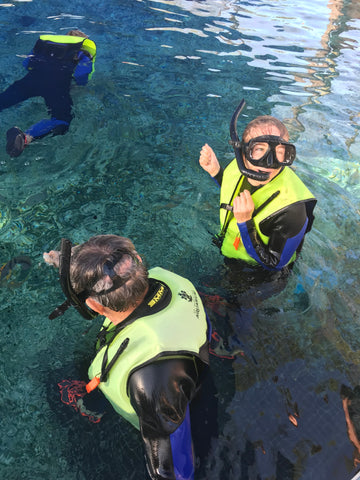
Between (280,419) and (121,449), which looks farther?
(280,419)

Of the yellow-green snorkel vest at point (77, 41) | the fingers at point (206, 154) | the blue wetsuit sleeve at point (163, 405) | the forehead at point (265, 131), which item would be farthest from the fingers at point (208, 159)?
the yellow-green snorkel vest at point (77, 41)

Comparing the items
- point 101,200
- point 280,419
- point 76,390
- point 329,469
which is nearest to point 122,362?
point 76,390

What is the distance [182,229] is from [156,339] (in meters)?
2.83

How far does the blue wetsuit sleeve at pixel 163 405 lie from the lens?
1690 millimetres

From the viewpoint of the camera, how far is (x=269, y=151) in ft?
9.22

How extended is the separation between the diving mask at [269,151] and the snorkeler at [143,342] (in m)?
1.42

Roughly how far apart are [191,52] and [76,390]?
30.9 feet

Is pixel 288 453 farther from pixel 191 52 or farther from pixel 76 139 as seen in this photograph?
pixel 191 52

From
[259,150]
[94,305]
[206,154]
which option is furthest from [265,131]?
[94,305]

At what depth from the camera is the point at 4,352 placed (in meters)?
3.07

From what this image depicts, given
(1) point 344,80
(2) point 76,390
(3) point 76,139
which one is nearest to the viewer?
(2) point 76,390

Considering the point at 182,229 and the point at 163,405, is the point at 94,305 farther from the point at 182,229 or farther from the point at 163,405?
the point at 182,229

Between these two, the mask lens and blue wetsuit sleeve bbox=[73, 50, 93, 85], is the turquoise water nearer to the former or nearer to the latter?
blue wetsuit sleeve bbox=[73, 50, 93, 85]

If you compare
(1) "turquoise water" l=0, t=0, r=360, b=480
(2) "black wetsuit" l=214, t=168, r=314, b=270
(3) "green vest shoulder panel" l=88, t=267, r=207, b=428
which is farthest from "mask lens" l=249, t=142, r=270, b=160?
(1) "turquoise water" l=0, t=0, r=360, b=480
